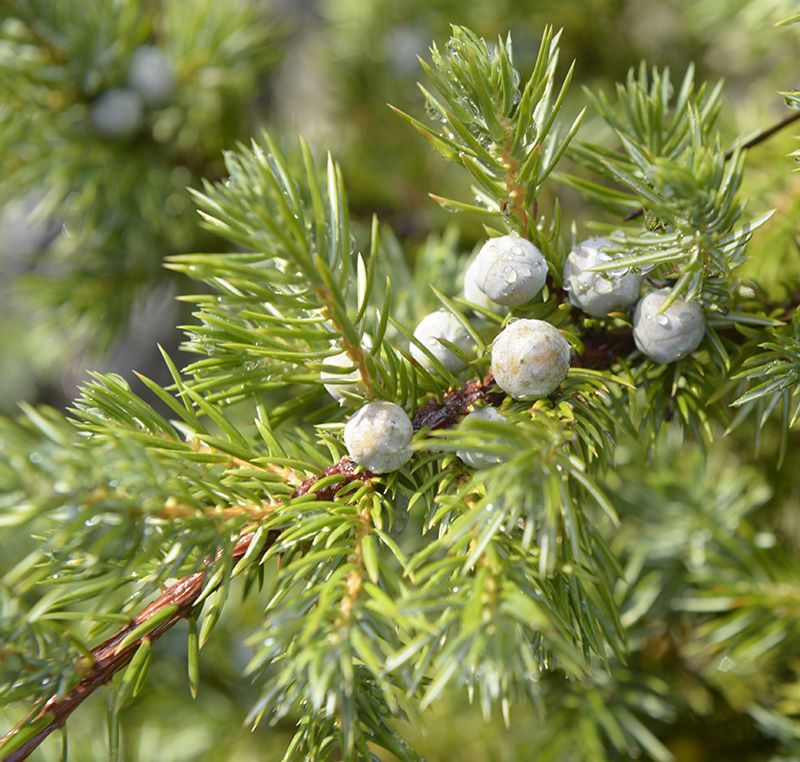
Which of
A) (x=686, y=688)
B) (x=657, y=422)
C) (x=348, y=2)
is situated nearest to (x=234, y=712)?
(x=686, y=688)

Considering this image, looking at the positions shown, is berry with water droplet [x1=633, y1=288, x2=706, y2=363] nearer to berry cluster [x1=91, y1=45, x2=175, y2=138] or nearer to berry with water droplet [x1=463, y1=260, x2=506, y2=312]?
berry with water droplet [x1=463, y1=260, x2=506, y2=312]

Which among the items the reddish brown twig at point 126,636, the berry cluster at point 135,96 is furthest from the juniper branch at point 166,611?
the berry cluster at point 135,96

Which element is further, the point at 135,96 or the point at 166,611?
the point at 135,96

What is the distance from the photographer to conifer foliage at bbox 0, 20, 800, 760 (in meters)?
0.28

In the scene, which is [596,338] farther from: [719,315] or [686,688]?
[686,688]

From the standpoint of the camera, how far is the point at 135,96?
2.15 ft

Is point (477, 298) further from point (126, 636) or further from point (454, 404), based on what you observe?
point (126, 636)

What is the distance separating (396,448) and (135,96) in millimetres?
484

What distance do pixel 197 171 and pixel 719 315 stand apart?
54 cm

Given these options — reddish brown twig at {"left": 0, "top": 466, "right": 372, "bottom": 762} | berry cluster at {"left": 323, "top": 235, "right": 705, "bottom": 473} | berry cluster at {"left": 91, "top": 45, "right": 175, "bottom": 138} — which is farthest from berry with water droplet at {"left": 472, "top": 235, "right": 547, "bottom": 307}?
berry cluster at {"left": 91, "top": 45, "right": 175, "bottom": 138}

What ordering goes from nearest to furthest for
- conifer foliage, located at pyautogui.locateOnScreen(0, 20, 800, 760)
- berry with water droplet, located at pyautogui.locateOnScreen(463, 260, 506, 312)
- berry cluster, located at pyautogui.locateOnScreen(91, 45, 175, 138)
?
1. conifer foliage, located at pyautogui.locateOnScreen(0, 20, 800, 760)
2. berry with water droplet, located at pyautogui.locateOnScreen(463, 260, 506, 312)
3. berry cluster, located at pyautogui.locateOnScreen(91, 45, 175, 138)

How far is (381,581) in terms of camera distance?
325mm

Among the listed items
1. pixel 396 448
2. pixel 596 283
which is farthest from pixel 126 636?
pixel 596 283

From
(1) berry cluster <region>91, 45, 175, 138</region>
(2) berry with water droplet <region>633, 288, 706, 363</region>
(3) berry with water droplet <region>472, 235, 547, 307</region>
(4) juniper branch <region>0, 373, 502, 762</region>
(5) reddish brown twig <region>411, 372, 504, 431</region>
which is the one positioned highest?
(1) berry cluster <region>91, 45, 175, 138</region>
